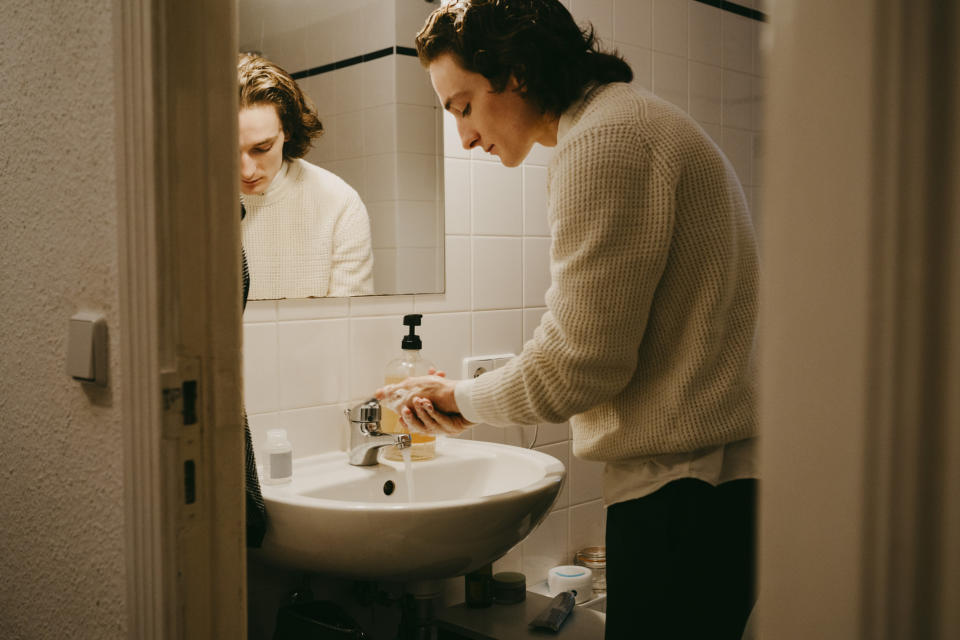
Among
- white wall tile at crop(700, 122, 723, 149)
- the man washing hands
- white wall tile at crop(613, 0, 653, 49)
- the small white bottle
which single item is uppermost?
white wall tile at crop(613, 0, 653, 49)

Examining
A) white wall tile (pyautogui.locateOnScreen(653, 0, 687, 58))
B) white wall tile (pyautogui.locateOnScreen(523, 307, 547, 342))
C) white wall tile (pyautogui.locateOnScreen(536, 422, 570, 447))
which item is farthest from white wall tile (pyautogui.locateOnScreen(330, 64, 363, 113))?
white wall tile (pyautogui.locateOnScreen(653, 0, 687, 58))

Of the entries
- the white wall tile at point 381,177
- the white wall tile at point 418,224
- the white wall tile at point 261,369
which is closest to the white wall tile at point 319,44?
the white wall tile at point 381,177

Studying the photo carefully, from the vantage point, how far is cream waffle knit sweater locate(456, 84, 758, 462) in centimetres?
100

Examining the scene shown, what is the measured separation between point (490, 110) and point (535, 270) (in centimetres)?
77

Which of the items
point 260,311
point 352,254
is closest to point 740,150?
point 352,254

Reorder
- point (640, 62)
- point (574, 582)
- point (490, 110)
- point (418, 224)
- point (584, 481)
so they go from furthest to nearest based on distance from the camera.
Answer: point (640, 62), point (584, 481), point (574, 582), point (418, 224), point (490, 110)

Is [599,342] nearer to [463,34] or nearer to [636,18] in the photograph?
[463,34]

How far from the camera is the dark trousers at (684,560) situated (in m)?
1.06

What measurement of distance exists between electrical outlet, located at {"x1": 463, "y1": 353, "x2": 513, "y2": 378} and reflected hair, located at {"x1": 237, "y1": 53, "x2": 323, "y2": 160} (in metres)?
0.60

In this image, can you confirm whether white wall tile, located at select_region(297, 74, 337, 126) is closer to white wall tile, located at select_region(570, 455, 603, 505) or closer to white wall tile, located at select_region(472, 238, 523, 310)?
white wall tile, located at select_region(472, 238, 523, 310)

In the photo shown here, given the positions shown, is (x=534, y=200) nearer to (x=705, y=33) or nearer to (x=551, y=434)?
(x=551, y=434)

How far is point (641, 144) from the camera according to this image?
3.31 feet

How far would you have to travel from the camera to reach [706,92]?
8.02 ft

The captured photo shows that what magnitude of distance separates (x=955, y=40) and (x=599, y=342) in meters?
0.71
